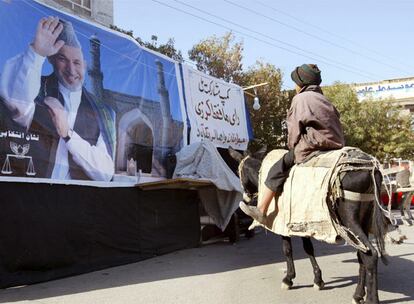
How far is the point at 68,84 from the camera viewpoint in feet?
28.5

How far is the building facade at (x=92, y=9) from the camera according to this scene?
52.4 feet

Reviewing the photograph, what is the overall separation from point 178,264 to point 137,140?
2.77m

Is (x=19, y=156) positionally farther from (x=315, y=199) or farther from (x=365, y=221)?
(x=365, y=221)

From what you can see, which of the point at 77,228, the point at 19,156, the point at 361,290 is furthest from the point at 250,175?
the point at 19,156

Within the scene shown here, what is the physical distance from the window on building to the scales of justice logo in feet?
30.7

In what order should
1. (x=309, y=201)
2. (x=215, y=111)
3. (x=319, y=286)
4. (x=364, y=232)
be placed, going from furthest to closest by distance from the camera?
(x=215, y=111) < (x=319, y=286) < (x=309, y=201) < (x=364, y=232)

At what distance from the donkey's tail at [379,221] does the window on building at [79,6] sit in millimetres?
12763

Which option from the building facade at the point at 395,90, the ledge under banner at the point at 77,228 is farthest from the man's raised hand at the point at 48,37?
the building facade at the point at 395,90

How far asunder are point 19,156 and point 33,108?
0.84 m

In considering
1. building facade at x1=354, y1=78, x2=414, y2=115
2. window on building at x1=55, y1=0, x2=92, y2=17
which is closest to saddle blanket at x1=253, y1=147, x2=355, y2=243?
window on building at x1=55, y1=0, x2=92, y2=17

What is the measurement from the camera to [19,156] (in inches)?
296

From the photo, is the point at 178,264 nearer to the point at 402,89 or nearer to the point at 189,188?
the point at 189,188

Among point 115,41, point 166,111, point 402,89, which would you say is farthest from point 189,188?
point 402,89

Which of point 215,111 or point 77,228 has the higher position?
point 215,111
